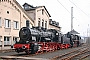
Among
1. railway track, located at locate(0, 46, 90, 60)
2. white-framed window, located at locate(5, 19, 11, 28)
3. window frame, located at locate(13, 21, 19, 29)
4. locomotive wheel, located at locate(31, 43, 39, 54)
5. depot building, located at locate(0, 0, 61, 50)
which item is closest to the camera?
railway track, located at locate(0, 46, 90, 60)

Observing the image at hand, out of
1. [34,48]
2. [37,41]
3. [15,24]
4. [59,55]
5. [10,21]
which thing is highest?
[10,21]

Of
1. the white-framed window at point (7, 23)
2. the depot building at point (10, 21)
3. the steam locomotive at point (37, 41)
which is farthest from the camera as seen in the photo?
the white-framed window at point (7, 23)

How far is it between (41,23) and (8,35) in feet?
46.5

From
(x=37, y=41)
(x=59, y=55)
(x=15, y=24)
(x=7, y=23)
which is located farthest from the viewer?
(x=15, y=24)

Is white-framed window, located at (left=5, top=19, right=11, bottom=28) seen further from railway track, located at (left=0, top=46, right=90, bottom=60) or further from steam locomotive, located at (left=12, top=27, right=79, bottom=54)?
railway track, located at (left=0, top=46, right=90, bottom=60)

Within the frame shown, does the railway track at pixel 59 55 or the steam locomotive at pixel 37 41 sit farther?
the steam locomotive at pixel 37 41

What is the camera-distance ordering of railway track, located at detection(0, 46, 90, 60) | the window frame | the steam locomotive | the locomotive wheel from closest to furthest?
1. railway track, located at detection(0, 46, 90, 60)
2. the steam locomotive
3. the locomotive wheel
4. the window frame

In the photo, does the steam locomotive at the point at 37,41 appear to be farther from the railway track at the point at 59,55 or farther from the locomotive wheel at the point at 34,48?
the railway track at the point at 59,55

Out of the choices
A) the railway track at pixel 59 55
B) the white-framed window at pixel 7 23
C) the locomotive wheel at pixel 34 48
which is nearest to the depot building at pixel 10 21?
the white-framed window at pixel 7 23

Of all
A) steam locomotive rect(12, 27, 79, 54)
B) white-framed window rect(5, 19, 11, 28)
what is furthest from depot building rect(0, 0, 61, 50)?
steam locomotive rect(12, 27, 79, 54)

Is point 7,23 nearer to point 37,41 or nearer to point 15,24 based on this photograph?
point 15,24

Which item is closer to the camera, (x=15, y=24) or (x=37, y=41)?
(x=37, y=41)

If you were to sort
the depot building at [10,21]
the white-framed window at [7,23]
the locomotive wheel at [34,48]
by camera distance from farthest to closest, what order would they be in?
the white-framed window at [7,23]
the depot building at [10,21]
the locomotive wheel at [34,48]

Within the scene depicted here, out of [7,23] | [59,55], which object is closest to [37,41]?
[59,55]
